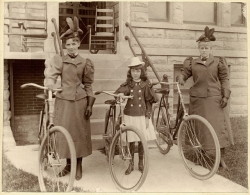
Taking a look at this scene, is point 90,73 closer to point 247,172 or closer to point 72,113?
point 72,113

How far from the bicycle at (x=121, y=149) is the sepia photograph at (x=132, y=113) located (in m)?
0.02

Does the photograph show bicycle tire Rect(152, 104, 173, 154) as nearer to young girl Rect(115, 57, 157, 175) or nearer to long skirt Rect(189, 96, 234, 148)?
long skirt Rect(189, 96, 234, 148)

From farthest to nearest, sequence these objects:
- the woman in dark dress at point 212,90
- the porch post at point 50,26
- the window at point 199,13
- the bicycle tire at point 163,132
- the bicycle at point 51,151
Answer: the window at point 199,13
the porch post at point 50,26
the bicycle tire at point 163,132
the woman in dark dress at point 212,90
the bicycle at point 51,151

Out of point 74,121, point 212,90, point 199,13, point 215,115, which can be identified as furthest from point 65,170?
point 199,13

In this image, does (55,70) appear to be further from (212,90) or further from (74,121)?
(212,90)

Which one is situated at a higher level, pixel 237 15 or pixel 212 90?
pixel 237 15

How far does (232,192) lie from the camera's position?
13.0 feet

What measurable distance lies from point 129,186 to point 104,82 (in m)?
2.98

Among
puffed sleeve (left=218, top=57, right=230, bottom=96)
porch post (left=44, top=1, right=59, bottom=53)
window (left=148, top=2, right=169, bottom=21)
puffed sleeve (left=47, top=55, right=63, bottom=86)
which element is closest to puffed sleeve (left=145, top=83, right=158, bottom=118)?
puffed sleeve (left=218, top=57, right=230, bottom=96)

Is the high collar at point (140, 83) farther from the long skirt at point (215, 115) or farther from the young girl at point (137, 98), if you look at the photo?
the long skirt at point (215, 115)

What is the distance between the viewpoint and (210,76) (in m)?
4.81

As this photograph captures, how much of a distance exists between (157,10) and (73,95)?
4.83 meters

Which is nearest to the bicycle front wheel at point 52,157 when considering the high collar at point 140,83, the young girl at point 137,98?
the young girl at point 137,98

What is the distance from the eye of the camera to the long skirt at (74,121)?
13.9 ft
